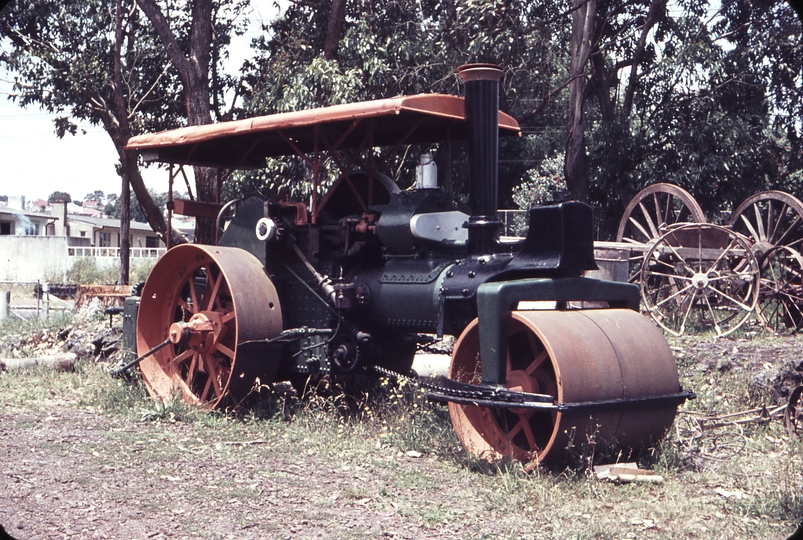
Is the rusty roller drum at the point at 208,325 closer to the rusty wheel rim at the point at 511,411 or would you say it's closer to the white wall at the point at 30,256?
the rusty wheel rim at the point at 511,411

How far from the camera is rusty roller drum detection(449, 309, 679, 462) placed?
5.01m

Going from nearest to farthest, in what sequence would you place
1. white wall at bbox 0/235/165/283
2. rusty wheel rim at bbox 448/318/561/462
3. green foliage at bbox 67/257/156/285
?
1. rusty wheel rim at bbox 448/318/561/462
2. green foliage at bbox 67/257/156/285
3. white wall at bbox 0/235/165/283

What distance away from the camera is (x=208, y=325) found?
737cm

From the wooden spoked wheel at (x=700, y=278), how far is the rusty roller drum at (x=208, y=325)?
18.2ft

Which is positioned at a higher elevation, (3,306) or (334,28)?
(334,28)

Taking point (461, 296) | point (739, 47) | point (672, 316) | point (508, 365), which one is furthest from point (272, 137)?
point (739, 47)

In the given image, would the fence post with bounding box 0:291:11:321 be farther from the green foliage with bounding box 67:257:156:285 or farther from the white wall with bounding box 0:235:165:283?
the white wall with bounding box 0:235:165:283

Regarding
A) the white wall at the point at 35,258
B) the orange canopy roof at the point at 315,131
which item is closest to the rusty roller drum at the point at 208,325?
the orange canopy roof at the point at 315,131

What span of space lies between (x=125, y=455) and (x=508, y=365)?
257 cm

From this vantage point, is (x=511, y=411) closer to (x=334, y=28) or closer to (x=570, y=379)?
(x=570, y=379)

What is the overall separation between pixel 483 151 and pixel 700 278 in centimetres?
618

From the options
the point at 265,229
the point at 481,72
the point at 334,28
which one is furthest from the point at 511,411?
the point at 334,28

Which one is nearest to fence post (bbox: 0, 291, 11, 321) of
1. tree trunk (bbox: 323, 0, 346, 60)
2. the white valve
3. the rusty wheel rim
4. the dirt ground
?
tree trunk (bbox: 323, 0, 346, 60)

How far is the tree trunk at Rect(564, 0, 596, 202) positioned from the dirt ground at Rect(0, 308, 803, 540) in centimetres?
743
